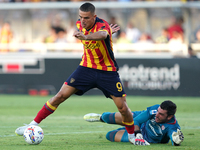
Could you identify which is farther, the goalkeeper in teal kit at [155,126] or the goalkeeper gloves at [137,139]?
the goalkeeper gloves at [137,139]

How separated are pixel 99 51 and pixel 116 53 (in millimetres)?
10578

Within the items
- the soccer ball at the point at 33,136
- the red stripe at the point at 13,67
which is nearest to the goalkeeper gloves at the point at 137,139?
the soccer ball at the point at 33,136

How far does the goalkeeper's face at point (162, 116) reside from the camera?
6.06 metres

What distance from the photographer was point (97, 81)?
20.7 feet

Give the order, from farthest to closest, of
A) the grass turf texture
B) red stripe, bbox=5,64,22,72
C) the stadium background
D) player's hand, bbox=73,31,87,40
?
1. red stripe, bbox=5,64,22,72
2. the stadium background
3. the grass turf texture
4. player's hand, bbox=73,31,87,40

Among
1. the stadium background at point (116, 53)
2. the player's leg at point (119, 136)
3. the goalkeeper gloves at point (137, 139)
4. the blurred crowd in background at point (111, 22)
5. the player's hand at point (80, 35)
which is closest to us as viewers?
the player's hand at point (80, 35)

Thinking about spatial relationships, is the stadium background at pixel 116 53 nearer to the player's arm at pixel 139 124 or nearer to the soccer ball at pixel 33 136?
the player's arm at pixel 139 124

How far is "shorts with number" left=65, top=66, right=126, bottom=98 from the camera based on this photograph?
628cm

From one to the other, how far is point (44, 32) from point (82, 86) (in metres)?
14.6

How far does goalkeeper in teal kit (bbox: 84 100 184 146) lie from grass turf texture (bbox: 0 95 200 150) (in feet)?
0.52

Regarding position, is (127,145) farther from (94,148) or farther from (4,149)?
(4,149)

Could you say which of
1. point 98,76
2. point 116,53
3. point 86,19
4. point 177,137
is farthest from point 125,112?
point 116,53

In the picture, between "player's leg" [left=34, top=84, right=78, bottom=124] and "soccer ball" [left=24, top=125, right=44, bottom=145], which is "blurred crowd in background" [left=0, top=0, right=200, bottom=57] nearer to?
"player's leg" [left=34, top=84, right=78, bottom=124]

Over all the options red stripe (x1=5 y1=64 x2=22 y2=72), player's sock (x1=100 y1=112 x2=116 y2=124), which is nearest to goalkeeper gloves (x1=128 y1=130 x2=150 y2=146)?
player's sock (x1=100 y1=112 x2=116 y2=124)
